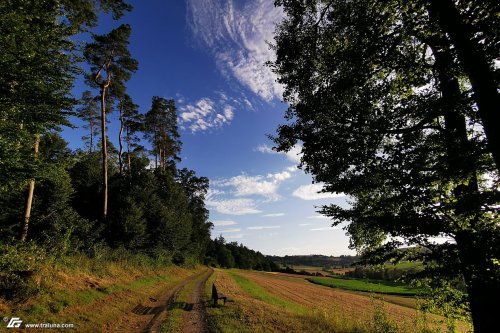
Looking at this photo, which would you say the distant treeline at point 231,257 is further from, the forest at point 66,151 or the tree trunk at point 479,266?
the tree trunk at point 479,266

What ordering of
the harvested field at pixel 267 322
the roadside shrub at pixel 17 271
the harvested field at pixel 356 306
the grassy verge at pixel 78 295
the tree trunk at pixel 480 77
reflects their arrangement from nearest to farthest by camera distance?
the tree trunk at pixel 480 77
the grassy verge at pixel 78 295
the roadside shrub at pixel 17 271
the harvested field at pixel 267 322
the harvested field at pixel 356 306

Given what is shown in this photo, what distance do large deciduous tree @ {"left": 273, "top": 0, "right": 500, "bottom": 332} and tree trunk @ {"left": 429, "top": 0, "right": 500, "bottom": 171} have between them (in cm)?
2

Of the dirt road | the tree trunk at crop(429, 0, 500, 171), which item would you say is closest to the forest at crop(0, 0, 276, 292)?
the dirt road

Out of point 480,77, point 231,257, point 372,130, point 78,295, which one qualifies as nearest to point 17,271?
point 78,295

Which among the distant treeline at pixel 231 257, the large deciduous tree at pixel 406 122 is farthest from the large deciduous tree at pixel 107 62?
the distant treeline at pixel 231 257

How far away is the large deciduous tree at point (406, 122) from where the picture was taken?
4.43m

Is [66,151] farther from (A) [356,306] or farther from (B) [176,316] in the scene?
(A) [356,306]

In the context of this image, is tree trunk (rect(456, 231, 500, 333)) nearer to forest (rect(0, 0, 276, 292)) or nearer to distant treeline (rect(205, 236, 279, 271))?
forest (rect(0, 0, 276, 292))

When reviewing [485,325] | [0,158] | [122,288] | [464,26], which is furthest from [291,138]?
[122,288]

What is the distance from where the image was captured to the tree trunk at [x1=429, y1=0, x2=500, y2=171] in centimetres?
396
